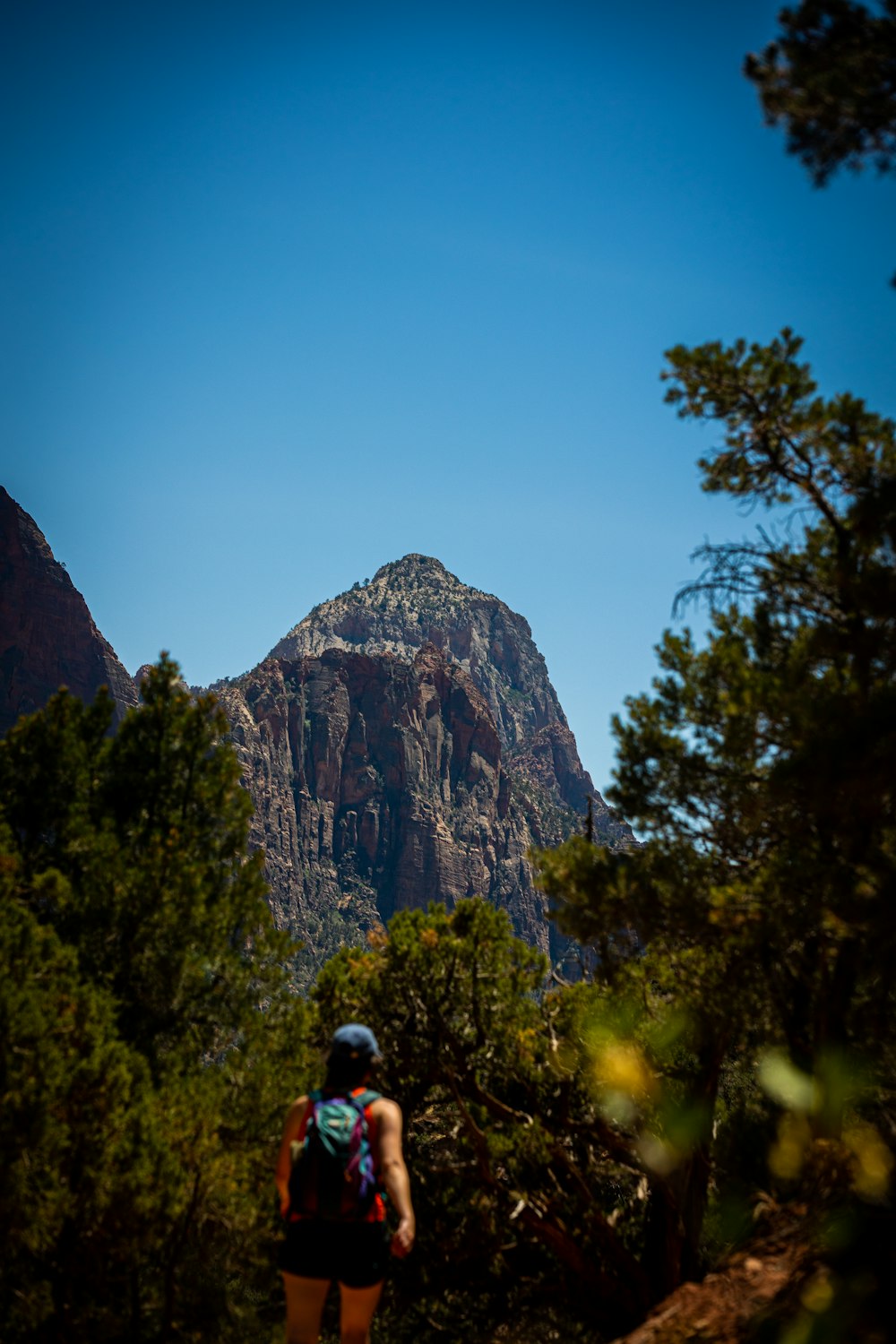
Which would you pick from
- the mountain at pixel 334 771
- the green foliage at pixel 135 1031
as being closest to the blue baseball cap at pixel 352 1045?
the green foliage at pixel 135 1031

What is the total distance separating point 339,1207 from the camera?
15.0 ft

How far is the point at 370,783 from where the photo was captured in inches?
7480

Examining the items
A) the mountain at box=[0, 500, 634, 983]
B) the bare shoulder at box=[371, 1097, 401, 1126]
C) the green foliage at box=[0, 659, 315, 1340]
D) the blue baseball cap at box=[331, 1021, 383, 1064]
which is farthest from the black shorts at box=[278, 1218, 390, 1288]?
the mountain at box=[0, 500, 634, 983]

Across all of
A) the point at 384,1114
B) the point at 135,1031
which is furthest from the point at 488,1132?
the point at 384,1114

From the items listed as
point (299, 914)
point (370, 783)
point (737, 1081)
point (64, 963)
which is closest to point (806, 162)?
point (64, 963)

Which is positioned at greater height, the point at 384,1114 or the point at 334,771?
the point at 334,771

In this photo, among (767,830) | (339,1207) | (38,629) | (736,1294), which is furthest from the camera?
(38,629)

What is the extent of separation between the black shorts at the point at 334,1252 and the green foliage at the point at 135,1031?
14.1 ft

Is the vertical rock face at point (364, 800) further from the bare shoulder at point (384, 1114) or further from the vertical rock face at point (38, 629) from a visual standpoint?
the bare shoulder at point (384, 1114)

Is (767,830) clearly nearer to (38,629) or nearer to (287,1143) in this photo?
(287,1143)

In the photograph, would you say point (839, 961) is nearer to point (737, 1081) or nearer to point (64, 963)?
point (64, 963)

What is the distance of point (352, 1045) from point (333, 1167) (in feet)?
1.84

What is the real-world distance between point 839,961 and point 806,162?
6.47m

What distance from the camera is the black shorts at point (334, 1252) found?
461 centimetres
